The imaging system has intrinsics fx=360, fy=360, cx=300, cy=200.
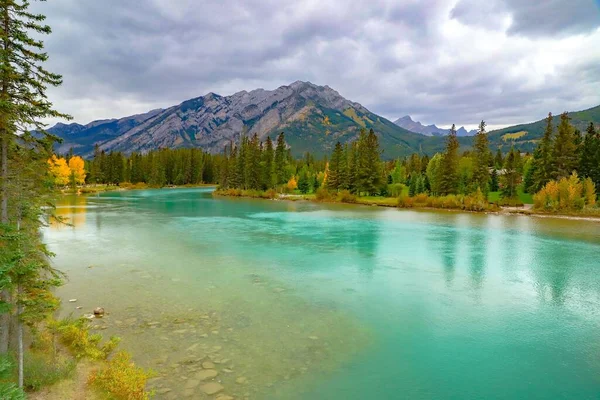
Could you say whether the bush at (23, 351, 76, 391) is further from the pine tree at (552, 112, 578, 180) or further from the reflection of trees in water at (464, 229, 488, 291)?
the pine tree at (552, 112, 578, 180)

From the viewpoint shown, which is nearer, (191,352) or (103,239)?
(191,352)

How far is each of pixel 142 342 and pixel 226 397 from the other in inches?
185

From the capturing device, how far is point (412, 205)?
227 feet

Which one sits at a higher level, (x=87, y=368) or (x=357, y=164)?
(x=357, y=164)

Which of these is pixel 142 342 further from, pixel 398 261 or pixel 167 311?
pixel 398 261

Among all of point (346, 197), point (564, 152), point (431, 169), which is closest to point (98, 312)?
point (346, 197)

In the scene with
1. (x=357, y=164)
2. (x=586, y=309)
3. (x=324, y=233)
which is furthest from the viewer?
(x=357, y=164)

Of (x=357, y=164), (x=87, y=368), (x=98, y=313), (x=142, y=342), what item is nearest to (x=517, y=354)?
(x=142, y=342)

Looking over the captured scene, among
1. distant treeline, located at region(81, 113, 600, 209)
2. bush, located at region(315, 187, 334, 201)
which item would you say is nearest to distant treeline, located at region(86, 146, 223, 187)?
distant treeline, located at region(81, 113, 600, 209)

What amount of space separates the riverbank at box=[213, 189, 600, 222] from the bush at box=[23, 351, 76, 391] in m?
60.9

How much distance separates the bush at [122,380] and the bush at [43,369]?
0.74 metres

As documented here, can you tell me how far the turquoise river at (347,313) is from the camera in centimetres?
1050

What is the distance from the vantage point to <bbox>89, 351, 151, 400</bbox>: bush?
8.85 metres

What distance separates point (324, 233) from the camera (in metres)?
38.3
